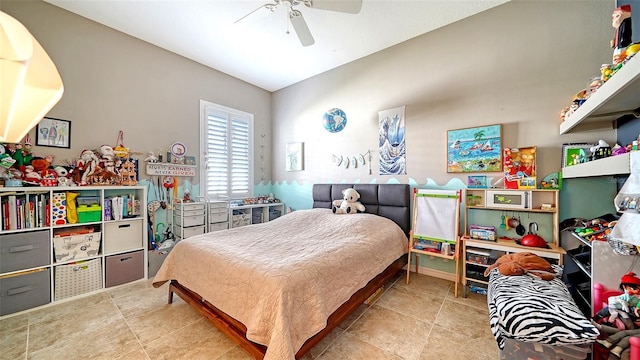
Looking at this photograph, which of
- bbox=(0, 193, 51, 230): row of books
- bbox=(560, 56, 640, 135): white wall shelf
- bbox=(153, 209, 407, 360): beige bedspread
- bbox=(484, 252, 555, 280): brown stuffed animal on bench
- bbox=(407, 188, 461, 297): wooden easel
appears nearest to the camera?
bbox=(560, 56, 640, 135): white wall shelf

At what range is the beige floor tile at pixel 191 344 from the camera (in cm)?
174

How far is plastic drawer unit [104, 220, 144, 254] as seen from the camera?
8.97 feet

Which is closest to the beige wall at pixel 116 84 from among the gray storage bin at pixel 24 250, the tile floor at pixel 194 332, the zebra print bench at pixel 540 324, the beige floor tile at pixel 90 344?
the gray storage bin at pixel 24 250

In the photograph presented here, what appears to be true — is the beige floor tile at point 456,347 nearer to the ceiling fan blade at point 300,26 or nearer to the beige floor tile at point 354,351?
the beige floor tile at point 354,351

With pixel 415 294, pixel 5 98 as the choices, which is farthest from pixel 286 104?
pixel 5 98

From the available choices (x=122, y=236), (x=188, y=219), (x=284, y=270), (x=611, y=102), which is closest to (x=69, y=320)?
(x=122, y=236)

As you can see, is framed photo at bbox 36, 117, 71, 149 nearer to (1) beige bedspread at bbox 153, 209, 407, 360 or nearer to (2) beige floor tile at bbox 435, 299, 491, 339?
(1) beige bedspread at bbox 153, 209, 407, 360

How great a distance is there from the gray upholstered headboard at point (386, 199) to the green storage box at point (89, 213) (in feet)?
9.40

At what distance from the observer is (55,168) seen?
256 centimetres

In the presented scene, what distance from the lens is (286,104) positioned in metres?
4.68

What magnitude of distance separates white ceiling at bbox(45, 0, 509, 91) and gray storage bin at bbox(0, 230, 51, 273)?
243cm

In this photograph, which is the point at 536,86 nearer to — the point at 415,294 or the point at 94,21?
the point at 415,294

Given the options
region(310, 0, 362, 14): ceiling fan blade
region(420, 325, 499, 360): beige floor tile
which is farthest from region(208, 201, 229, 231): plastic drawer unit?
region(420, 325, 499, 360): beige floor tile

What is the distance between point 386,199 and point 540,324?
2.04 metres
